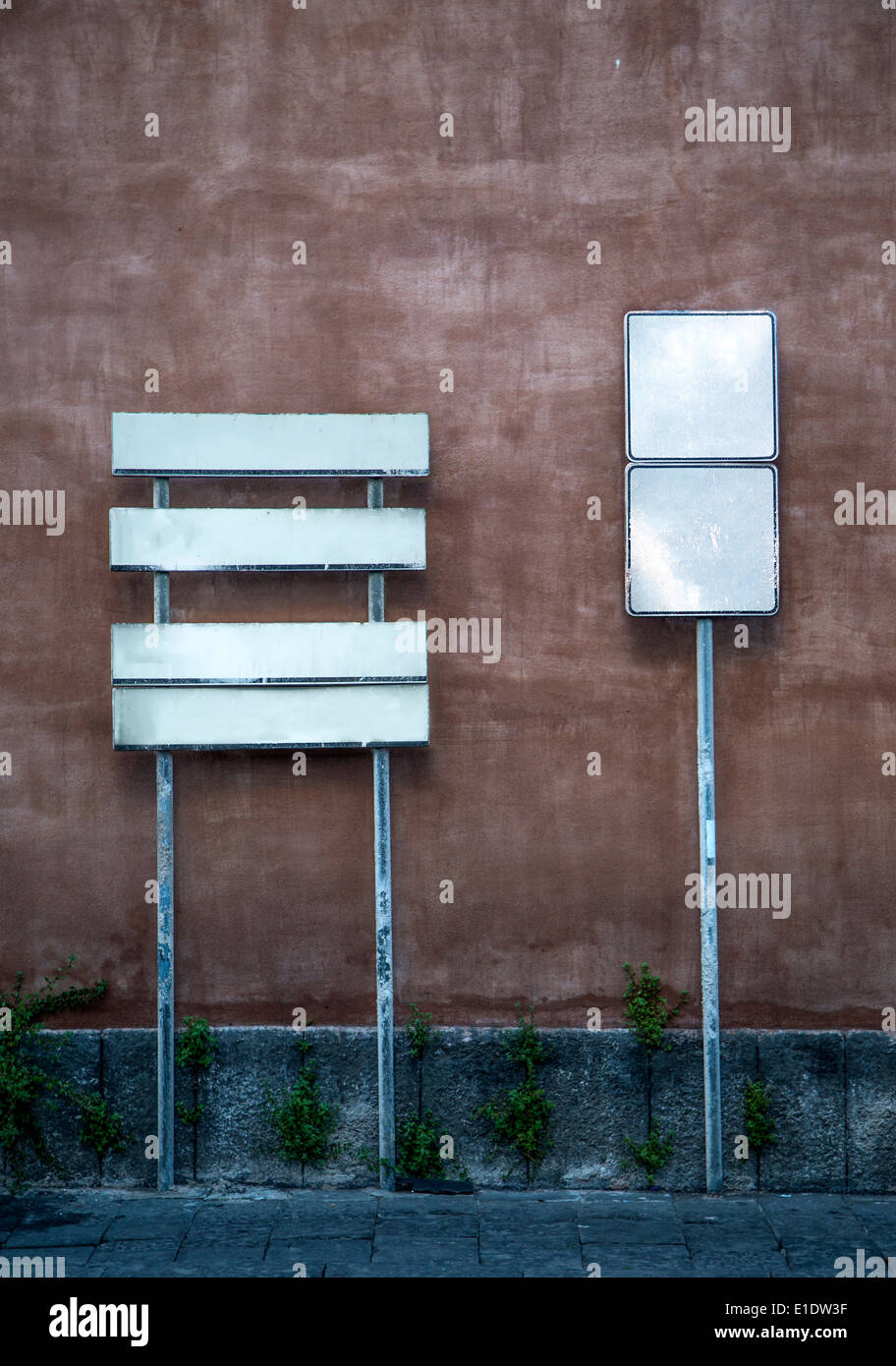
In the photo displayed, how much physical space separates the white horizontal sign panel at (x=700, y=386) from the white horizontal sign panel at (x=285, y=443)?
107 cm

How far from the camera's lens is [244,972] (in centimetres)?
651

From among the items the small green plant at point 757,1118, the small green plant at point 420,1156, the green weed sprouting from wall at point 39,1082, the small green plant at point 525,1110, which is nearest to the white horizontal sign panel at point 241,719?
the green weed sprouting from wall at point 39,1082

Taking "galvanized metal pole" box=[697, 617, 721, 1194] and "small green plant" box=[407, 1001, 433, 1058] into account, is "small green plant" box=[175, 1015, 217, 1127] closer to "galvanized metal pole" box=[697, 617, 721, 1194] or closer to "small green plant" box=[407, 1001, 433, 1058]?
"small green plant" box=[407, 1001, 433, 1058]

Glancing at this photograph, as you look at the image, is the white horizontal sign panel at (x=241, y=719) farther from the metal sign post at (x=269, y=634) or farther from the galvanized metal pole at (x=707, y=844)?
the galvanized metal pole at (x=707, y=844)

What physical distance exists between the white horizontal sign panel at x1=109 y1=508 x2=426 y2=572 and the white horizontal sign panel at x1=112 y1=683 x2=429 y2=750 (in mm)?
608

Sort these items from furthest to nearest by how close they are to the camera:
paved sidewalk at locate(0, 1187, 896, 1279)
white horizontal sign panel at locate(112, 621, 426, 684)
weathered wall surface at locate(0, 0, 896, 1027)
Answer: weathered wall surface at locate(0, 0, 896, 1027)
white horizontal sign panel at locate(112, 621, 426, 684)
paved sidewalk at locate(0, 1187, 896, 1279)

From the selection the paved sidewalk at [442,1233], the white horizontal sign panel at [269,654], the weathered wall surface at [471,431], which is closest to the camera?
the paved sidewalk at [442,1233]

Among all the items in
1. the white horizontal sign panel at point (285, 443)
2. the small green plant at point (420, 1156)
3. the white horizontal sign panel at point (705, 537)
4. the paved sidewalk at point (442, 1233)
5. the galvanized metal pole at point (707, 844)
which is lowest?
the paved sidewalk at point (442, 1233)

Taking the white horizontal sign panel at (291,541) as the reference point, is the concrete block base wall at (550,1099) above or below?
below

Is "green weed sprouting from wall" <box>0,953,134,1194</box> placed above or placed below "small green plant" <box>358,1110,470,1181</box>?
above

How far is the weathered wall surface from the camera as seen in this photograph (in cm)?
650

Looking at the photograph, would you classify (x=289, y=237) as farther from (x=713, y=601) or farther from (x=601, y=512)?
(x=713, y=601)

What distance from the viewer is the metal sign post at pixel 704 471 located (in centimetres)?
634

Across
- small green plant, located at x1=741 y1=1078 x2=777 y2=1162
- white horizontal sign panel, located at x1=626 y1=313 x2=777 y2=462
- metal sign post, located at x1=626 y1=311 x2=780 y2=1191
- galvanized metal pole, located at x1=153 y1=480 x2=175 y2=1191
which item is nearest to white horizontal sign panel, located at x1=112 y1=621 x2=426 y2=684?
galvanized metal pole, located at x1=153 y1=480 x2=175 y2=1191
